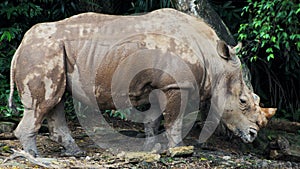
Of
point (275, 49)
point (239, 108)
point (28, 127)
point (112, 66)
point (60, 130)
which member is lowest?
point (60, 130)

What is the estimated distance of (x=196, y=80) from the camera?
6.79 metres

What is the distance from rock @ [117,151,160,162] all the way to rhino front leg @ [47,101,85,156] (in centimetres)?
69

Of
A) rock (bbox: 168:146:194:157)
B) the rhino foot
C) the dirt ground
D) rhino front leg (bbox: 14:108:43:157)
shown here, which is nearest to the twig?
the dirt ground

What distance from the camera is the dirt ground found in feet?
20.6

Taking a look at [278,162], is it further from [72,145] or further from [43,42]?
[43,42]

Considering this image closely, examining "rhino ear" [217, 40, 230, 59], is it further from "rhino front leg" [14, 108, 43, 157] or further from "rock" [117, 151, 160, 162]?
"rhino front leg" [14, 108, 43, 157]

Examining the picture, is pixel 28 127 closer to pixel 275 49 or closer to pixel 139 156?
pixel 139 156

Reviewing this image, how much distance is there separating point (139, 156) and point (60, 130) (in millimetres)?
1164

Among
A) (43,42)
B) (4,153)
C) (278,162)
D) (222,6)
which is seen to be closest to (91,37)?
(43,42)

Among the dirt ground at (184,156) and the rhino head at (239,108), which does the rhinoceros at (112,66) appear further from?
the dirt ground at (184,156)

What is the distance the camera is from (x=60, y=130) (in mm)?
7098

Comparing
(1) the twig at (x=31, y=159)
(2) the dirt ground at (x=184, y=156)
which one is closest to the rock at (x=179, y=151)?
(2) the dirt ground at (x=184, y=156)

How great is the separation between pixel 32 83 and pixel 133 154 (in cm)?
139

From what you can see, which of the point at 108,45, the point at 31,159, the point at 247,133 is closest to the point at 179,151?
the point at 247,133
